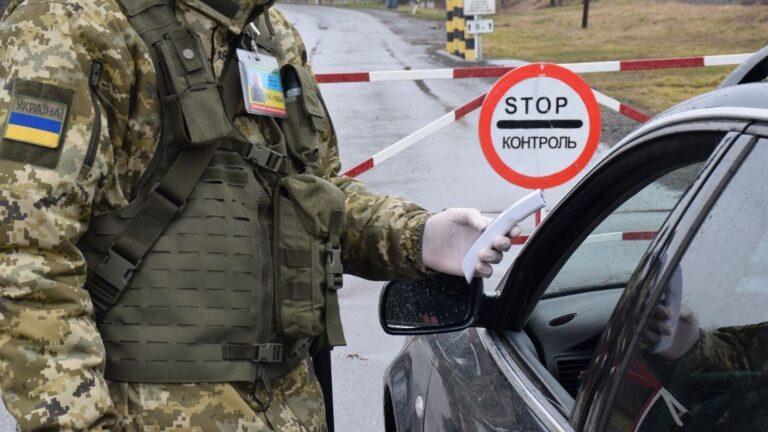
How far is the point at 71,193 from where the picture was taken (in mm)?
1682

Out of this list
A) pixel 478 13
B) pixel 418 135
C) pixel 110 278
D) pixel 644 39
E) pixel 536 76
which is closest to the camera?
pixel 110 278

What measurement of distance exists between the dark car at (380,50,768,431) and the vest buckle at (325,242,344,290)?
281 mm

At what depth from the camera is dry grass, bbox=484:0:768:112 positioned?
505 inches

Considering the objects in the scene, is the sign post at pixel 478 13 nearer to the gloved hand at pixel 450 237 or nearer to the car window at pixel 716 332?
the gloved hand at pixel 450 237

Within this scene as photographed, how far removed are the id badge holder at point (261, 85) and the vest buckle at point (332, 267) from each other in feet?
0.91

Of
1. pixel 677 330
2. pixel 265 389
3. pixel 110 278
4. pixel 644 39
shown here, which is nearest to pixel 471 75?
pixel 265 389

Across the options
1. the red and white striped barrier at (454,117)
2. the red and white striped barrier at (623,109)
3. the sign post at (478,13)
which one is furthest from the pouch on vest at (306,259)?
the sign post at (478,13)

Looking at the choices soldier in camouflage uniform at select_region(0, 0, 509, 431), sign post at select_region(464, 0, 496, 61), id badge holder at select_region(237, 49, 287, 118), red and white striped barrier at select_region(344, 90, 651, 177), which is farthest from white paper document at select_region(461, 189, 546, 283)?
sign post at select_region(464, 0, 496, 61)

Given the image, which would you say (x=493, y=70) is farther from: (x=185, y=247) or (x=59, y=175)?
(x=59, y=175)

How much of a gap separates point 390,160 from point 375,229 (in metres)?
7.56

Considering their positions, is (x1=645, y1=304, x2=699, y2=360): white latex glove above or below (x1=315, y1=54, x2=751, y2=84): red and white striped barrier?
above

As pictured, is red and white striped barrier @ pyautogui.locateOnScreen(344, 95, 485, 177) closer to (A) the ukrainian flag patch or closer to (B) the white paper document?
(B) the white paper document

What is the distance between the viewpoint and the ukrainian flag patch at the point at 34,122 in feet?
5.49

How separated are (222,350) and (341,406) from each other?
8.58ft
